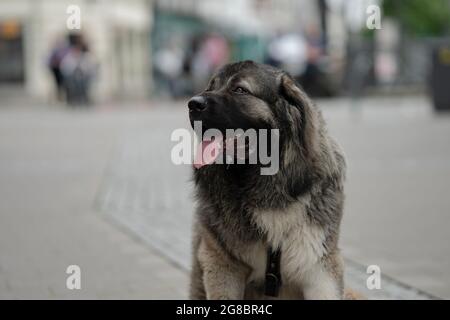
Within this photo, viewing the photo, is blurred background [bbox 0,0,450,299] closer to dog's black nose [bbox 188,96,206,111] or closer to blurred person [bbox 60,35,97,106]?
blurred person [bbox 60,35,97,106]

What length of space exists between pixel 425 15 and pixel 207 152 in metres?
51.1

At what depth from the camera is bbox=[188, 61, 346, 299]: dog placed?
4289 millimetres

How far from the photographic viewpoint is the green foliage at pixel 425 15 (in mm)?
44738

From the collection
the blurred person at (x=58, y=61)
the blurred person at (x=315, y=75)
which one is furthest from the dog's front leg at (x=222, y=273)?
→ the blurred person at (x=58, y=61)

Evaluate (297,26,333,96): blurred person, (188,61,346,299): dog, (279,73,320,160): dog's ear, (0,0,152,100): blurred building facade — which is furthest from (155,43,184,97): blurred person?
(279,73,320,160): dog's ear

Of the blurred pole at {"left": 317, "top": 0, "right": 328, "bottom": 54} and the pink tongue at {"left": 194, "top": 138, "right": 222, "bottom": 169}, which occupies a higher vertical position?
the blurred pole at {"left": 317, "top": 0, "right": 328, "bottom": 54}

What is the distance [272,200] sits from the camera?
14.2 feet

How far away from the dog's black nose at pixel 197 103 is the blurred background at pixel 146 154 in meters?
1.87

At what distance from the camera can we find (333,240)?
443 cm

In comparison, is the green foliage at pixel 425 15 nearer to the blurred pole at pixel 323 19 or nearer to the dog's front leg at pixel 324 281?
the blurred pole at pixel 323 19

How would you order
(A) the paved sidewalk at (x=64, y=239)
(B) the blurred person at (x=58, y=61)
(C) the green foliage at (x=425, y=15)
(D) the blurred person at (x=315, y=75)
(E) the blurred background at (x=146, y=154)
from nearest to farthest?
(A) the paved sidewalk at (x=64, y=239), (E) the blurred background at (x=146, y=154), (D) the blurred person at (x=315, y=75), (B) the blurred person at (x=58, y=61), (C) the green foliage at (x=425, y=15)

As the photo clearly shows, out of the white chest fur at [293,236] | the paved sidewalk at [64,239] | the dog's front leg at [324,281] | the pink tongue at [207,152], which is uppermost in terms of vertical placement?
the pink tongue at [207,152]

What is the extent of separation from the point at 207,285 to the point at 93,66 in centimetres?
2419

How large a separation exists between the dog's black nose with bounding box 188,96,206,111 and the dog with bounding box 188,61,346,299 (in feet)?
0.24
